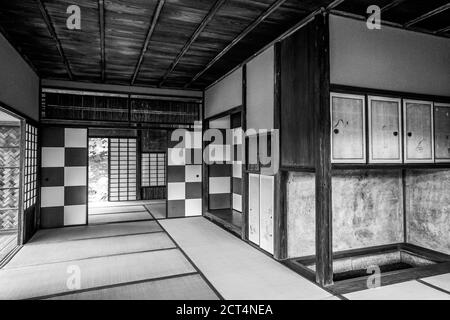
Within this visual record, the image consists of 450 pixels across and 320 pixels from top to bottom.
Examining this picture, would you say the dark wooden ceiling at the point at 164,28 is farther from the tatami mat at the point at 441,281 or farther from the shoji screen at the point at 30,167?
the tatami mat at the point at 441,281

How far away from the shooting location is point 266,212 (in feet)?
12.6

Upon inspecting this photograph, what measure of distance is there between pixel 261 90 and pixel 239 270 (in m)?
2.38

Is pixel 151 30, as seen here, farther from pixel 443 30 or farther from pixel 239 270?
pixel 443 30

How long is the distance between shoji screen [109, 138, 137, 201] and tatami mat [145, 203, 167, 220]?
4.94ft

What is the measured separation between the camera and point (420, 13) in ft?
9.91

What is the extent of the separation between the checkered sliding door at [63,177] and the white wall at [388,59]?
483 centimetres

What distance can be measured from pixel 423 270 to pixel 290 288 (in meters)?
1.59

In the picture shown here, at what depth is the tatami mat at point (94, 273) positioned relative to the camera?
108 inches

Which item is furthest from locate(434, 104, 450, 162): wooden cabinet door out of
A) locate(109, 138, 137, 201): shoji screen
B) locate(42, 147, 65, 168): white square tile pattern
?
locate(109, 138, 137, 201): shoji screen

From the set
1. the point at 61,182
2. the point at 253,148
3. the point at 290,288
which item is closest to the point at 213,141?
the point at 253,148

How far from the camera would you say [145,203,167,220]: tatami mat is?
6.33 meters

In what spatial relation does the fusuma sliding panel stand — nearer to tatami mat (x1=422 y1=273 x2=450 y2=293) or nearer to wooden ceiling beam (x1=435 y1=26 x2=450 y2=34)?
tatami mat (x1=422 y1=273 x2=450 y2=293)

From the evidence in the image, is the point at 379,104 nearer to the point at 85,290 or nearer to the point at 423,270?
the point at 423,270

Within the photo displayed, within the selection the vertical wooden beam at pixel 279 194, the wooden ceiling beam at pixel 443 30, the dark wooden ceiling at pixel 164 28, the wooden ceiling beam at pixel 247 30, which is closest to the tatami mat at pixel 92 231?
the vertical wooden beam at pixel 279 194
